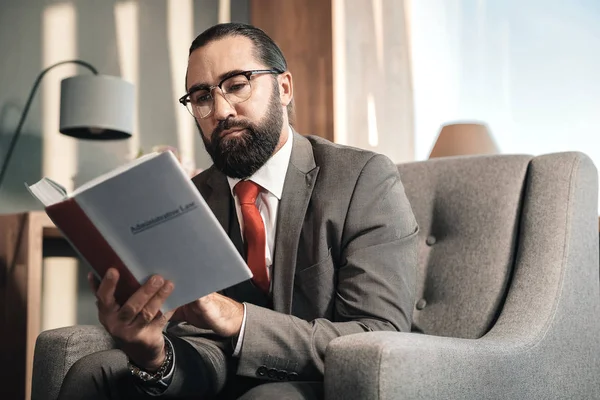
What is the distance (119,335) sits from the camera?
1.09m

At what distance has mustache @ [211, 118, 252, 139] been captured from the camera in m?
1.48

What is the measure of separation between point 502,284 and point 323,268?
0.43 m

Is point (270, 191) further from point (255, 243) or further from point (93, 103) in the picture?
point (93, 103)

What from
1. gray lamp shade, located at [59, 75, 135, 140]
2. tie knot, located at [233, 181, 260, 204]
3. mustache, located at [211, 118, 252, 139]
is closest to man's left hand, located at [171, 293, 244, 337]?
tie knot, located at [233, 181, 260, 204]

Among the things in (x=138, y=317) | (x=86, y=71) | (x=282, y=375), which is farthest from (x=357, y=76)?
(x=138, y=317)

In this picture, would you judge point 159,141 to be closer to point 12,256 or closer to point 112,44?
point 112,44

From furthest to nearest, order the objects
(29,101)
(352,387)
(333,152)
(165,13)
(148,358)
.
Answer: (165,13)
(29,101)
(333,152)
(148,358)
(352,387)

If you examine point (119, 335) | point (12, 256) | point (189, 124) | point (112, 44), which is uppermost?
point (112, 44)

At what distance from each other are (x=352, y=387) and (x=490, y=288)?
618 millimetres

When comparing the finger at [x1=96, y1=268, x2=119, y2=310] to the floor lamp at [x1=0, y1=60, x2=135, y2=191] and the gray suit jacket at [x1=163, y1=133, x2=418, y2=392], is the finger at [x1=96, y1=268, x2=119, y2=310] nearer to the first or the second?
the gray suit jacket at [x1=163, y1=133, x2=418, y2=392]

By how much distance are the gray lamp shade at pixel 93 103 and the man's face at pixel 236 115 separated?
1.04 metres

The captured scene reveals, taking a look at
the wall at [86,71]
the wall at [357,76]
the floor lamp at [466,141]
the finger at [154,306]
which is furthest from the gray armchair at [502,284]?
the wall at [86,71]

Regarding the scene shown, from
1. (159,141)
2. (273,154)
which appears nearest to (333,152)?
(273,154)

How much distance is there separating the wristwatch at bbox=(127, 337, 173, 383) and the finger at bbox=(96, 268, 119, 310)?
0.18 meters
